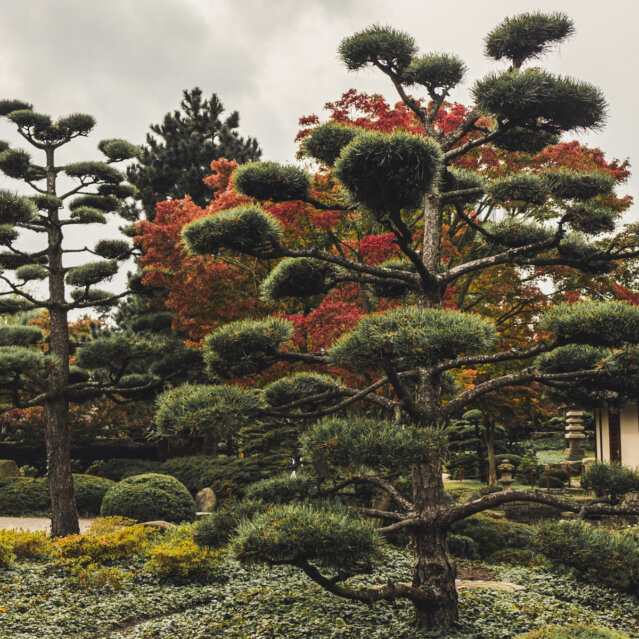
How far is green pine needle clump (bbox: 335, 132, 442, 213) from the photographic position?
3820 millimetres

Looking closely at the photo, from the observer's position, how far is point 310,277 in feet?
18.5

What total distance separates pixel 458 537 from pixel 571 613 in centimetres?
352

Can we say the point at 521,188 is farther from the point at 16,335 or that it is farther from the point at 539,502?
the point at 16,335

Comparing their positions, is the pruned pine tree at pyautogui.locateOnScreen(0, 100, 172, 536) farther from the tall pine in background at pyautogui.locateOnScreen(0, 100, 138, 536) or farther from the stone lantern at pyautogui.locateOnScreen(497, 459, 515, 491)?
the stone lantern at pyautogui.locateOnScreen(497, 459, 515, 491)

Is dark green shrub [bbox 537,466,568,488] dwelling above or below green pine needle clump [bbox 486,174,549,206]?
below

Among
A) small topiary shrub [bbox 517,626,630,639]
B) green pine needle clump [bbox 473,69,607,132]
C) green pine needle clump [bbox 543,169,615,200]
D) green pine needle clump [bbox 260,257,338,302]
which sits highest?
green pine needle clump [bbox 473,69,607,132]

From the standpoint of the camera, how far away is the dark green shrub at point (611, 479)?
5.57 m

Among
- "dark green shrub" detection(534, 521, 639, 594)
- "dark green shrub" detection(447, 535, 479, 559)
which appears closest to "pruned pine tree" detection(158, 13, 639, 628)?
"dark green shrub" detection(534, 521, 639, 594)

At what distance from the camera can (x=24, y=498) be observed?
13727mm

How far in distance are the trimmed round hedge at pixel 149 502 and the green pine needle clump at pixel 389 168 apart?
912 centimetres

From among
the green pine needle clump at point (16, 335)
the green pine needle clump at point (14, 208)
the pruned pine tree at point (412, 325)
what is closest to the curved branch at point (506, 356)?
the pruned pine tree at point (412, 325)

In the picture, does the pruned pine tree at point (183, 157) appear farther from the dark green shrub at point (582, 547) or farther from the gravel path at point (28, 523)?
the dark green shrub at point (582, 547)

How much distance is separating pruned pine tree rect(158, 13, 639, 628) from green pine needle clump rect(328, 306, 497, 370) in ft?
0.04

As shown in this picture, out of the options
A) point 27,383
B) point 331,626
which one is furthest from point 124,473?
point 331,626
